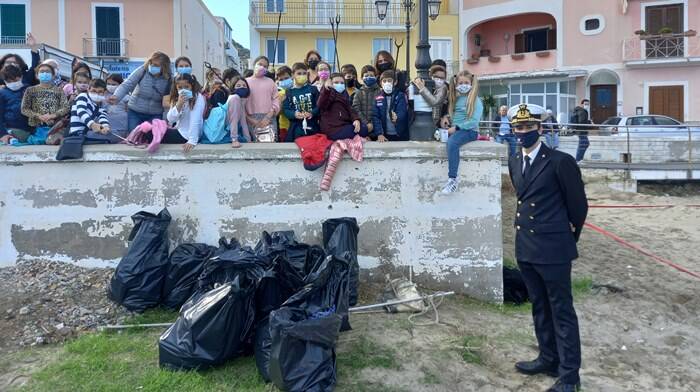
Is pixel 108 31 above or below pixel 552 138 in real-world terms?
above

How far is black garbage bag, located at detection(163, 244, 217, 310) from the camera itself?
554 centimetres

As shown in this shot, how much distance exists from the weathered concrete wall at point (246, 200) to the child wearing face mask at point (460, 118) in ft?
0.43

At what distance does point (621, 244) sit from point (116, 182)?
26.4 ft

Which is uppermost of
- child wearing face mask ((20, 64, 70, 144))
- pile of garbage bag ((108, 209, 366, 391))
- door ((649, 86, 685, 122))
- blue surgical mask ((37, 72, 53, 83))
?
door ((649, 86, 685, 122))

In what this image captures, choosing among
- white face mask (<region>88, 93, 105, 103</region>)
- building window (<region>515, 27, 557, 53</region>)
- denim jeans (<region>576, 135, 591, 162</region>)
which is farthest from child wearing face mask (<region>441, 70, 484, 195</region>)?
building window (<region>515, 27, 557, 53</region>)

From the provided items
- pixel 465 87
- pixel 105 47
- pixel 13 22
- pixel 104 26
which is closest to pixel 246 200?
pixel 465 87

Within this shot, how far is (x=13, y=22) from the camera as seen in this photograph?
27.5 meters

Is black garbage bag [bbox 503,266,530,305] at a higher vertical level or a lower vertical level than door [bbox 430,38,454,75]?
lower

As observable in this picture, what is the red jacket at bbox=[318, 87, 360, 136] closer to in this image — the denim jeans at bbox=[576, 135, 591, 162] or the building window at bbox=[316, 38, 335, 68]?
the denim jeans at bbox=[576, 135, 591, 162]

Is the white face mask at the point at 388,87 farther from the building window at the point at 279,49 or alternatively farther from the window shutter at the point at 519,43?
the window shutter at the point at 519,43

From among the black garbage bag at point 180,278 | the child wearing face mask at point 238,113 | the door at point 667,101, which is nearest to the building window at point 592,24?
the door at point 667,101

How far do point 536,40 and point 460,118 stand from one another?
2950 cm

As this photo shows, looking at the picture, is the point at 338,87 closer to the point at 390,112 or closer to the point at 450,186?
the point at 390,112

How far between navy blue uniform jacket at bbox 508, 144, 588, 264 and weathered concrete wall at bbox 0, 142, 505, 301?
72.8 inches
